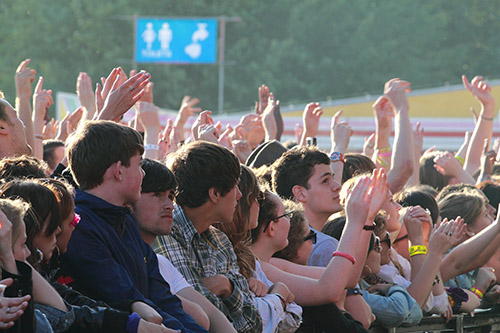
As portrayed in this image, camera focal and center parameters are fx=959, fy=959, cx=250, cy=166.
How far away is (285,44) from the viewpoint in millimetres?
40812

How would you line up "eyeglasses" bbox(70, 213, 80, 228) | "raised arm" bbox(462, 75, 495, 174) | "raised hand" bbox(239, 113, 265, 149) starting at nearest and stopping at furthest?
"eyeglasses" bbox(70, 213, 80, 228)
"raised hand" bbox(239, 113, 265, 149)
"raised arm" bbox(462, 75, 495, 174)

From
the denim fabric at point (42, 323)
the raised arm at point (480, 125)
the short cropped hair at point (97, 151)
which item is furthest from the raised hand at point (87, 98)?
the denim fabric at point (42, 323)

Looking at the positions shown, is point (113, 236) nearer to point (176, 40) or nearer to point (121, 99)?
point (121, 99)

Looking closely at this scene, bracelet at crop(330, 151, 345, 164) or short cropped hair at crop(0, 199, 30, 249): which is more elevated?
short cropped hair at crop(0, 199, 30, 249)

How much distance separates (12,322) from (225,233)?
1768 mm

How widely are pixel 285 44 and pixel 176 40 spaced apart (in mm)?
6698

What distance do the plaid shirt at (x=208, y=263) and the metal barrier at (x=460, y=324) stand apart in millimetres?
1502

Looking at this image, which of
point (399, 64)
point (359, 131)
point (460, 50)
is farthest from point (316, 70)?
point (359, 131)

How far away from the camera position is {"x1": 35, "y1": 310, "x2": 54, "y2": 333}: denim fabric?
319 cm

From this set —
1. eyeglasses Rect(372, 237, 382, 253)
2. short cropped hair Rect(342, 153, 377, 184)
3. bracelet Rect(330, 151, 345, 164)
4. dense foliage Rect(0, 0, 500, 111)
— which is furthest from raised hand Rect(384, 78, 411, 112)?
dense foliage Rect(0, 0, 500, 111)

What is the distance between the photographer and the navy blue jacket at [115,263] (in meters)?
3.63

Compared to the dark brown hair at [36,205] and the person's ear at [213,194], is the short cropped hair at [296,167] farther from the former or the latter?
the dark brown hair at [36,205]

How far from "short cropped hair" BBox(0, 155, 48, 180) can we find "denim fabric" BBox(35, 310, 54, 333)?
924 mm

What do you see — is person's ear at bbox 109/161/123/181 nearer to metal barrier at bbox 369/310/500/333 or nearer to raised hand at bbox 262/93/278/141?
metal barrier at bbox 369/310/500/333
